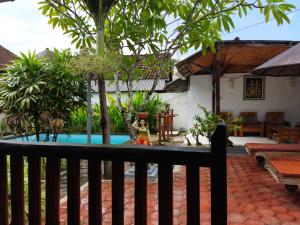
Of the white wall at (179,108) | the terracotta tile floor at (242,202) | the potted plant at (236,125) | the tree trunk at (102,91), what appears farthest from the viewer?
the white wall at (179,108)

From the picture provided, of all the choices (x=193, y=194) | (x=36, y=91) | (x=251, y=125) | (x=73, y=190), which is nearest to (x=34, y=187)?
(x=73, y=190)

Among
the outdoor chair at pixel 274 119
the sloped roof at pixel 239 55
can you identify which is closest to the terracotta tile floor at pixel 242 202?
the sloped roof at pixel 239 55

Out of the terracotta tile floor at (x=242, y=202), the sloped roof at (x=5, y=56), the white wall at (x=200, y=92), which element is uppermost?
the sloped roof at (x=5, y=56)

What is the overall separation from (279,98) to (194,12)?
8.46 m

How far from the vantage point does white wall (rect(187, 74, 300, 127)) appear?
1154cm

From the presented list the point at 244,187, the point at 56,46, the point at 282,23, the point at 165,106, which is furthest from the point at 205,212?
the point at 165,106

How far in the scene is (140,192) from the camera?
1.53 metres

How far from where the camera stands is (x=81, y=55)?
3633 millimetres

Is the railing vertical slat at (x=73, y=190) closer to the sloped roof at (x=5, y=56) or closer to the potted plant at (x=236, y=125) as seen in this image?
the potted plant at (x=236, y=125)

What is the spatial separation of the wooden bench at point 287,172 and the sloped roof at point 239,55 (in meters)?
3.04

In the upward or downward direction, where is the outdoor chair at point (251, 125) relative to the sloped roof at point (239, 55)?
downward

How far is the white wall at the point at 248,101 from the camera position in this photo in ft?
37.9

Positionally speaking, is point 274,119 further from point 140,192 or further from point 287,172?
point 140,192

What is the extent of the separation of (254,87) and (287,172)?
316 inches
